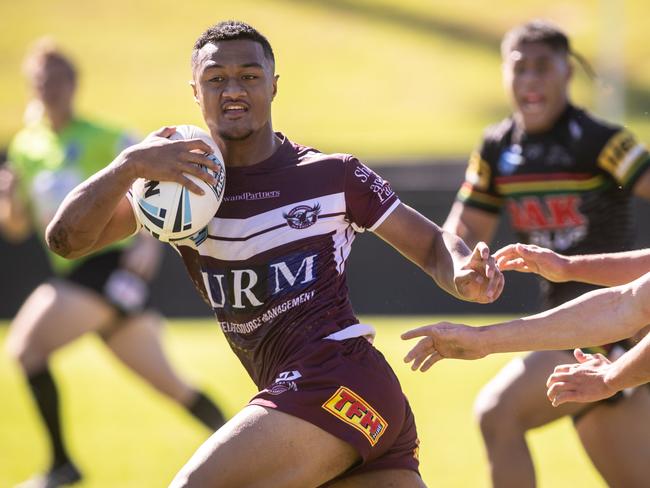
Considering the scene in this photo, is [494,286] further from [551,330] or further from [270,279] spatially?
[270,279]

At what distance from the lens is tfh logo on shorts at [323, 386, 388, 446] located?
4.52 metres

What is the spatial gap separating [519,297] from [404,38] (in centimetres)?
1464

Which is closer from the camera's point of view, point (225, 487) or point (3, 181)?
point (225, 487)

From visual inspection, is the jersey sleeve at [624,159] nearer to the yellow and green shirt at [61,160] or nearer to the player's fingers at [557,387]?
the player's fingers at [557,387]

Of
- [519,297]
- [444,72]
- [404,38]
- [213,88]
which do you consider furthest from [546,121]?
[404,38]

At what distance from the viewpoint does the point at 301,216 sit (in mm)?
4723

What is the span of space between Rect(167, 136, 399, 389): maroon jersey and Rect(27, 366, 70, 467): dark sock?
3.60m

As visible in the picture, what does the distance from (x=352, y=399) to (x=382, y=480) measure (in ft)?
1.01

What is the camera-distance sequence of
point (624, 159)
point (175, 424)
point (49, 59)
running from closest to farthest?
point (624, 159) < point (49, 59) < point (175, 424)

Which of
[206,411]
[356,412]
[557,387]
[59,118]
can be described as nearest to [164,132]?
[356,412]

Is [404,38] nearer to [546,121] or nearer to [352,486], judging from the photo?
[546,121]

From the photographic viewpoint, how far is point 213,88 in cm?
473

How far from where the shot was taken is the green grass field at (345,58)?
23.9 metres

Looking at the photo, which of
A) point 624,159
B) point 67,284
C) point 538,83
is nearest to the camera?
point 624,159
